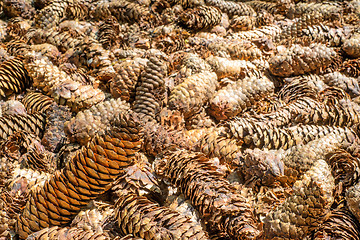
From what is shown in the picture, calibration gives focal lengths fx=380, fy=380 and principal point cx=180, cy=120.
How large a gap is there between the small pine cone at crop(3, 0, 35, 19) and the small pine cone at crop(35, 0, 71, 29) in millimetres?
161

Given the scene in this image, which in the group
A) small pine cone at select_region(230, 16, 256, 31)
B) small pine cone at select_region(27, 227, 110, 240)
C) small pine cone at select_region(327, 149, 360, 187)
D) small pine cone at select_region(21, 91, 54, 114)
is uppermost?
small pine cone at select_region(230, 16, 256, 31)

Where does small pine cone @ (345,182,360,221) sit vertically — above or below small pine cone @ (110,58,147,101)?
below

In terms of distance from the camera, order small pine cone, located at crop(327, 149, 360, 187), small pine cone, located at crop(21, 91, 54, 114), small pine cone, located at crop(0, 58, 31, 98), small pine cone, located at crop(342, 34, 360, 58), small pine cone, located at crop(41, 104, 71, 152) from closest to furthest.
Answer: small pine cone, located at crop(327, 149, 360, 187)
small pine cone, located at crop(41, 104, 71, 152)
small pine cone, located at crop(21, 91, 54, 114)
small pine cone, located at crop(0, 58, 31, 98)
small pine cone, located at crop(342, 34, 360, 58)

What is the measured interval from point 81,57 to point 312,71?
124cm

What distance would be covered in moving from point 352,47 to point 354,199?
3.62 ft

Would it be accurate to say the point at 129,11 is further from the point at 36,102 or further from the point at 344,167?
the point at 344,167

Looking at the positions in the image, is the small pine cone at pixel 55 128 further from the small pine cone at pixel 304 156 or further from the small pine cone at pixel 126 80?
the small pine cone at pixel 304 156

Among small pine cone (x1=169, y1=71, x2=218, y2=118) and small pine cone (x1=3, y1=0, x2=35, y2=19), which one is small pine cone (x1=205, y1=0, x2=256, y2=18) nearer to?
small pine cone (x1=169, y1=71, x2=218, y2=118)

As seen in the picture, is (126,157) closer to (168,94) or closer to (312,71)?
(168,94)

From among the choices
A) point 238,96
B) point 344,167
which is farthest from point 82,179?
point 344,167

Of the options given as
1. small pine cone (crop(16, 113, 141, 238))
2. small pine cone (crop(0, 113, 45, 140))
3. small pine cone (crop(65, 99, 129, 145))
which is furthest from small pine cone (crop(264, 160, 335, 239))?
small pine cone (crop(0, 113, 45, 140))

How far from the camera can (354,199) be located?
4.28 ft

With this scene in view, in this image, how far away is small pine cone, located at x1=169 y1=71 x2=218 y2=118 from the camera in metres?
1.75

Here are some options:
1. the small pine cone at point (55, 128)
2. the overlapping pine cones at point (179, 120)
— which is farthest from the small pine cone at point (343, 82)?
the small pine cone at point (55, 128)
